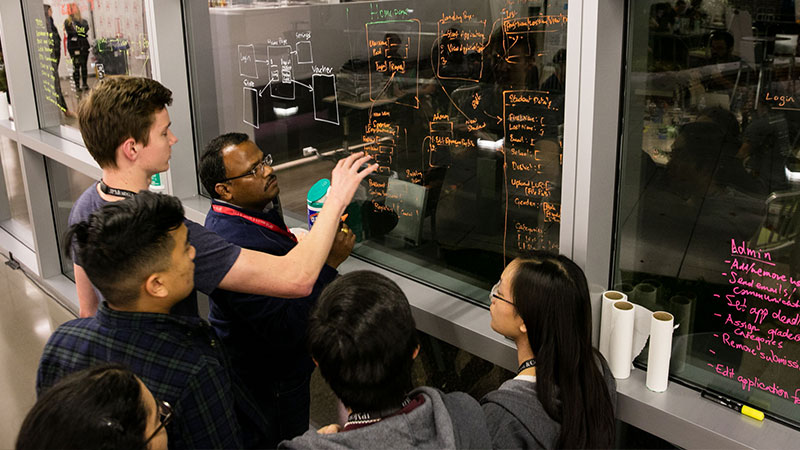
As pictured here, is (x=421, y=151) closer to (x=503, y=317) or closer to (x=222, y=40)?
(x=503, y=317)

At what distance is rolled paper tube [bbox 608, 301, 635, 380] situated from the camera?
189 cm

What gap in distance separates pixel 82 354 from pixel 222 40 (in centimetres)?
209

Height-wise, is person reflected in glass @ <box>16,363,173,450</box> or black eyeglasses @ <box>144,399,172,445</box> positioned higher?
person reflected in glass @ <box>16,363,173,450</box>

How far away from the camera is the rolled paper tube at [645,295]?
78.8 inches

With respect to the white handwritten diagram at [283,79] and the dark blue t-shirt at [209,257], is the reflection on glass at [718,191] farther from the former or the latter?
the white handwritten diagram at [283,79]

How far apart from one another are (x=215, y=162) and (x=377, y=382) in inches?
45.2

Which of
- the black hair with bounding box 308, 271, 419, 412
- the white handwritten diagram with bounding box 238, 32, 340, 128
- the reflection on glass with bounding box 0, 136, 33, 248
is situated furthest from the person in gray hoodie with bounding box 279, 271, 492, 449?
the reflection on glass with bounding box 0, 136, 33, 248

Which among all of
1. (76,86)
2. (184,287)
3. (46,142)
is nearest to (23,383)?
(46,142)

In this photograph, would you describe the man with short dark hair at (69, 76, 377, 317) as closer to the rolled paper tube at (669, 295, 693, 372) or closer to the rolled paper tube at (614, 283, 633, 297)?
the rolled paper tube at (614, 283, 633, 297)

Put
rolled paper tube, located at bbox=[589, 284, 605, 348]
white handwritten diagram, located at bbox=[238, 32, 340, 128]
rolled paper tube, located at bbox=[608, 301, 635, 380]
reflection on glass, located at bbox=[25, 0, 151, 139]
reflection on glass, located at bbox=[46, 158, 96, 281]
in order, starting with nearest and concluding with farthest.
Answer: rolled paper tube, located at bbox=[608, 301, 635, 380] < rolled paper tube, located at bbox=[589, 284, 605, 348] < white handwritten diagram, located at bbox=[238, 32, 340, 128] < reflection on glass, located at bbox=[25, 0, 151, 139] < reflection on glass, located at bbox=[46, 158, 96, 281]

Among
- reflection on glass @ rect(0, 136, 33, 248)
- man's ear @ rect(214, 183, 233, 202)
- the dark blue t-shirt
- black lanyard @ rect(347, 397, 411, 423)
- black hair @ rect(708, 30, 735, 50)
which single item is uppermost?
black hair @ rect(708, 30, 735, 50)

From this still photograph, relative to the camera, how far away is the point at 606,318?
196 cm

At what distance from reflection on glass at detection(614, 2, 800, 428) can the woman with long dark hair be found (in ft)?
1.19

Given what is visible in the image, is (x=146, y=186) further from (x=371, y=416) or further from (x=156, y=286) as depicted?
(x=371, y=416)
